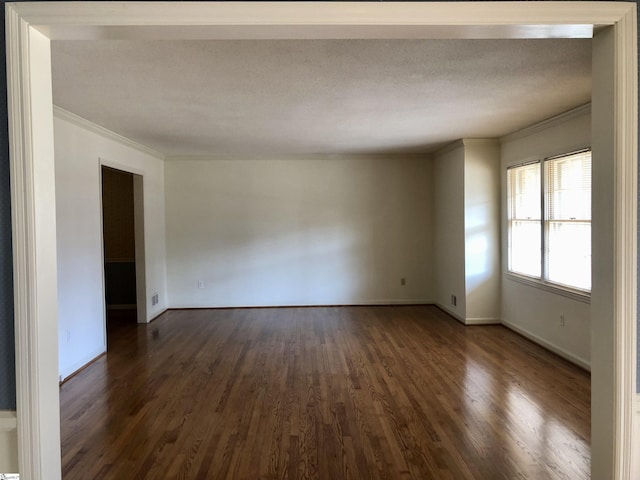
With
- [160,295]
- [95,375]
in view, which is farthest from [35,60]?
[160,295]

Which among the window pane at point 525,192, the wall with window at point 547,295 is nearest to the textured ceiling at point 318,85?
the wall with window at point 547,295

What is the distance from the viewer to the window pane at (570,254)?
411 cm

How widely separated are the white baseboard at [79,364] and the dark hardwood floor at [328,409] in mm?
81

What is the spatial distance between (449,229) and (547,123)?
2211mm

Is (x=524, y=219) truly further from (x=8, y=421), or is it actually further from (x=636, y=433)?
(x=8, y=421)

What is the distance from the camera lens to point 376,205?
23.7ft

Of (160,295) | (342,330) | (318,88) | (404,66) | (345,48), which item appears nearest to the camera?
(345,48)

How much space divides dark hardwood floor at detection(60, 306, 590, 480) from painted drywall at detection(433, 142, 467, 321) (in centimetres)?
98

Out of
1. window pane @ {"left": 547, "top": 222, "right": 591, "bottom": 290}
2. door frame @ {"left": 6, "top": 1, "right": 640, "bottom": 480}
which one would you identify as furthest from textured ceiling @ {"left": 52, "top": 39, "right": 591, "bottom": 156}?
window pane @ {"left": 547, "top": 222, "right": 591, "bottom": 290}

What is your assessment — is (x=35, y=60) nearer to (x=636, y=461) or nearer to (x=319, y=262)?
(x=636, y=461)

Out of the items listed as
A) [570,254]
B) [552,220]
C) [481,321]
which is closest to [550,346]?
[570,254]

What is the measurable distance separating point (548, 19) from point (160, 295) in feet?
21.4

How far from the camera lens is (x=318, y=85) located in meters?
3.27

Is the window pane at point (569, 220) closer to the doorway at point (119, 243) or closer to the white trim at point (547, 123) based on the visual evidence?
the white trim at point (547, 123)
